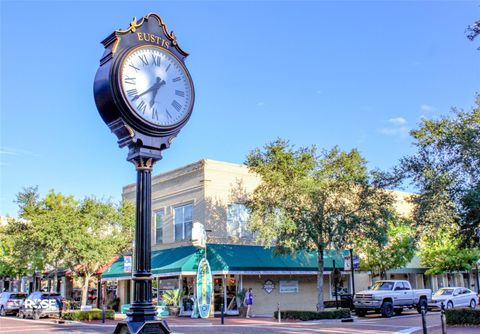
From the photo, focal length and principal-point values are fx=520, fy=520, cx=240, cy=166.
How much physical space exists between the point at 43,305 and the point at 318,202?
58.6ft

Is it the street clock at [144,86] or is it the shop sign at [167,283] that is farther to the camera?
the shop sign at [167,283]

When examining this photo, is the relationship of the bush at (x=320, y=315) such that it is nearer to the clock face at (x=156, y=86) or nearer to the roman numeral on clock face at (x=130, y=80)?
the clock face at (x=156, y=86)

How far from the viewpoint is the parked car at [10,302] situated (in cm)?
3622

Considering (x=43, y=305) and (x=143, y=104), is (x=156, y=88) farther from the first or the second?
(x=43, y=305)

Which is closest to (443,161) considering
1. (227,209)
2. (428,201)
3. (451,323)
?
(428,201)

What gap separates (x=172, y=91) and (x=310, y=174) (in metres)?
19.4

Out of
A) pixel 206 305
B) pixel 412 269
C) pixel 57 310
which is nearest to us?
pixel 206 305

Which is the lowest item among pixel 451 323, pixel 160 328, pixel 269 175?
pixel 451 323

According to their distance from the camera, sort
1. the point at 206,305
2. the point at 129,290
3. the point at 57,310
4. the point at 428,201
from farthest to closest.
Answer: the point at 129,290 < the point at 57,310 < the point at 206,305 < the point at 428,201

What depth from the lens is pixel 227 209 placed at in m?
32.1

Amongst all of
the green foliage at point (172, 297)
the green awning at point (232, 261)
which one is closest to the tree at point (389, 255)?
the green awning at point (232, 261)

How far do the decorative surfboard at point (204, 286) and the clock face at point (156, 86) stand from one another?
21030 millimetres

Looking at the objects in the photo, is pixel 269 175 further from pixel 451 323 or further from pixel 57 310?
pixel 57 310

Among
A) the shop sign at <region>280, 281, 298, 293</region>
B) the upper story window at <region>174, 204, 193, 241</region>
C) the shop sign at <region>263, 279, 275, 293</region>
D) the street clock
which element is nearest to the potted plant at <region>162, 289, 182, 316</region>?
the upper story window at <region>174, 204, 193, 241</region>
